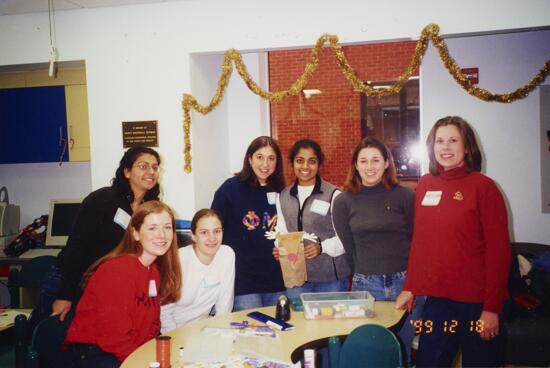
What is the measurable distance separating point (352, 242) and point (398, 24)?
6.15 feet

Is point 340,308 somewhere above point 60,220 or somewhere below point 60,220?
below

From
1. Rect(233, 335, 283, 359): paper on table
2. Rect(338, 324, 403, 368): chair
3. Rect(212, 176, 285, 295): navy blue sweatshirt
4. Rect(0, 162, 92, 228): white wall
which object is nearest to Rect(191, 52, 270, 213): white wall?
Rect(212, 176, 285, 295): navy blue sweatshirt

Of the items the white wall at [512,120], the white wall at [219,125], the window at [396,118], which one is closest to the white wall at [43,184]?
the white wall at [219,125]

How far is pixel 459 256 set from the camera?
223cm

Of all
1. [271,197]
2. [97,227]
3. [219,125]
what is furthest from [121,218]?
[219,125]

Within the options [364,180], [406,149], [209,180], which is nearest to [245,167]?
[364,180]

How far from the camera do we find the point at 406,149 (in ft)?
27.9

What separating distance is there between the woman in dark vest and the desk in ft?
1.25

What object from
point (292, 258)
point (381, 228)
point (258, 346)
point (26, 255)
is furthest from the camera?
point (26, 255)

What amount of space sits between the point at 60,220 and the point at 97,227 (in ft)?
6.75

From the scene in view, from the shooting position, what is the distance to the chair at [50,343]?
2.12 m

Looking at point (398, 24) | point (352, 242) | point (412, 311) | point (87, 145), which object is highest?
point (398, 24)

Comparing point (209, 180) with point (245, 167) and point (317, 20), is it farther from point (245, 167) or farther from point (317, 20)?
point (317, 20)

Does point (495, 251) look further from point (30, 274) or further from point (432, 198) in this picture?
point (30, 274)
